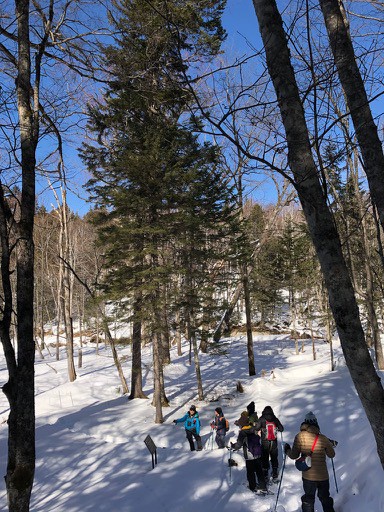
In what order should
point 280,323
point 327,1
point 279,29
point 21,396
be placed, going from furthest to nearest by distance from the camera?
point 280,323 < point 327,1 < point 21,396 < point 279,29

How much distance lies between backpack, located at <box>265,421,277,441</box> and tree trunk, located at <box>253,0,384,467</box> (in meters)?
4.48

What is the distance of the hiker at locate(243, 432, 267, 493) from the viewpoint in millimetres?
6281

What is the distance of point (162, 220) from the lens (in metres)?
12.8

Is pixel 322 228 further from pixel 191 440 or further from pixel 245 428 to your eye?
pixel 191 440

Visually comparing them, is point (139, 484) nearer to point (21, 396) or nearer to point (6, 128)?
point (21, 396)

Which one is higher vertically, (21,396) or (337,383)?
(21,396)

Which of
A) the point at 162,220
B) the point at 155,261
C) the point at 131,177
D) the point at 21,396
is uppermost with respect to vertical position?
the point at 131,177

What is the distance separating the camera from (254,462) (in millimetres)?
6387

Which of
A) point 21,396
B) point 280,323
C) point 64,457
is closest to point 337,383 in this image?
point 64,457

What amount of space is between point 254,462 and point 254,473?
0.29 metres

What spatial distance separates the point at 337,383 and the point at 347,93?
1106 cm

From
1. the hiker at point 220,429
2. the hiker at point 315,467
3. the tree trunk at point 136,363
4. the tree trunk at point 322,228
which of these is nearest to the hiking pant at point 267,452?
the hiker at point 315,467

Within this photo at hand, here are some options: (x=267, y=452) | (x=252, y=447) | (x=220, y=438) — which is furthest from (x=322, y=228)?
(x=220, y=438)

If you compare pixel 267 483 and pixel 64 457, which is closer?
pixel 267 483
